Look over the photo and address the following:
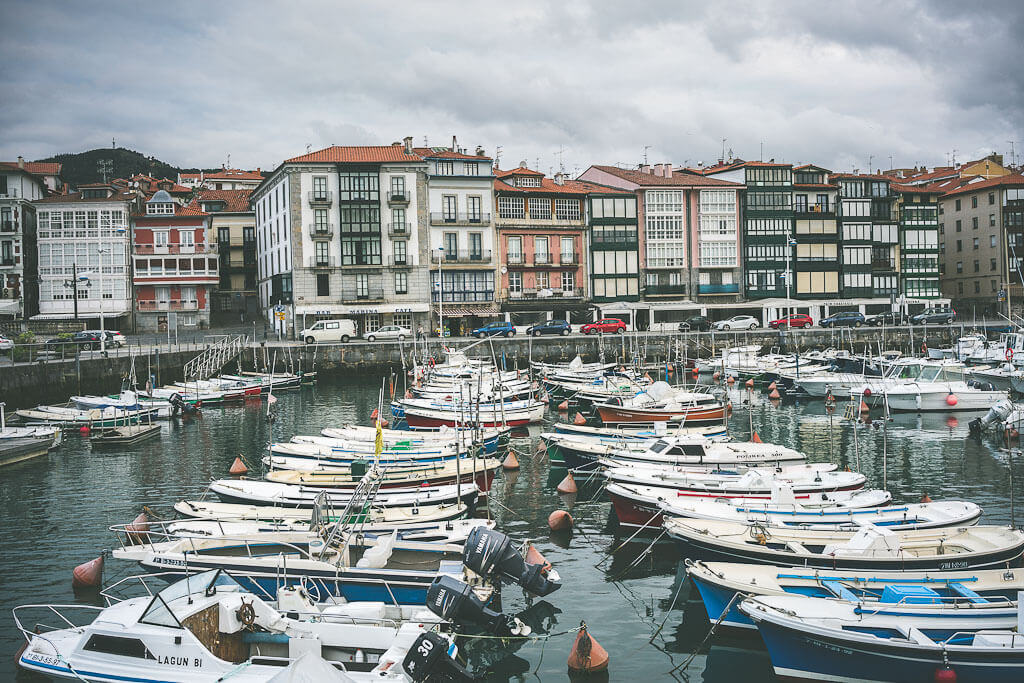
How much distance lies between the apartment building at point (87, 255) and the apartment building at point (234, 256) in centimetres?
1586

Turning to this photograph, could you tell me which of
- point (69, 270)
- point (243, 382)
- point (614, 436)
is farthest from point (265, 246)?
point (614, 436)

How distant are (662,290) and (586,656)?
256 ft

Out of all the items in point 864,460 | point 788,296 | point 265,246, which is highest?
point 265,246

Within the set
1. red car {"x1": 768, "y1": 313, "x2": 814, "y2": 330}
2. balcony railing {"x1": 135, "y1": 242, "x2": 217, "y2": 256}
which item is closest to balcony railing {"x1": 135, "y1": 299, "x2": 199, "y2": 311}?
balcony railing {"x1": 135, "y1": 242, "x2": 217, "y2": 256}

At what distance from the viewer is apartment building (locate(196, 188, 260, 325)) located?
10150 centimetres

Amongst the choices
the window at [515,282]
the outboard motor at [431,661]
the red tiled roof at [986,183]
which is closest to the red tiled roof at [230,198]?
the window at [515,282]

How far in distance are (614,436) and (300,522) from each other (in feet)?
50.7

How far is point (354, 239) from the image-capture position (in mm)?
82688

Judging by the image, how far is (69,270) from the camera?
3300 inches

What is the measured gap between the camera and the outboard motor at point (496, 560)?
16.8m

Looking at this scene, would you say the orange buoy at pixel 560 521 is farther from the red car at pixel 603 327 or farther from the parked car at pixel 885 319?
the parked car at pixel 885 319

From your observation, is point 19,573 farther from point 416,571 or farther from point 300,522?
point 416,571

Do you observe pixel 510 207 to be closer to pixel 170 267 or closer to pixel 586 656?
pixel 170 267

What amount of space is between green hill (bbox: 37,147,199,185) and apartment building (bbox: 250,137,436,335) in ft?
370
